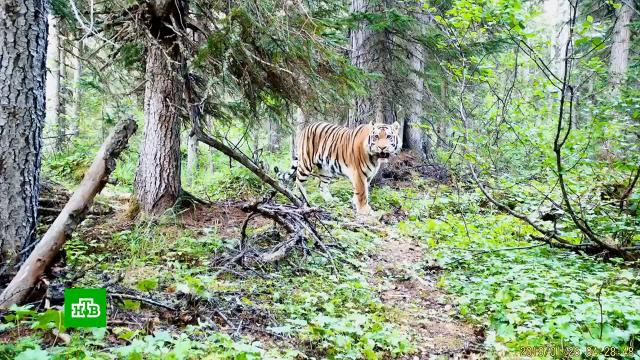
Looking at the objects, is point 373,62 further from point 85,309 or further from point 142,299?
point 85,309

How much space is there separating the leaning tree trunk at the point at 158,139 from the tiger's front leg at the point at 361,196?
355 cm

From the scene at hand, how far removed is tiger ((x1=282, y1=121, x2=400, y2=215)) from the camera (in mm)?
8352

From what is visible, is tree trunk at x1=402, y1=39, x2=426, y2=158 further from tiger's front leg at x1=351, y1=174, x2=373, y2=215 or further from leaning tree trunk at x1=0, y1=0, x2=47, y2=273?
leaning tree trunk at x1=0, y1=0, x2=47, y2=273

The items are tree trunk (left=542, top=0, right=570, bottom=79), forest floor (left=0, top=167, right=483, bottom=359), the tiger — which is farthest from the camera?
the tiger

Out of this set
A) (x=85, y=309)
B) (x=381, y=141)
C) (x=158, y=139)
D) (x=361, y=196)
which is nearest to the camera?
(x=85, y=309)

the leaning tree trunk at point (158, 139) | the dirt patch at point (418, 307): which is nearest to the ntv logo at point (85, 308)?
the dirt patch at point (418, 307)

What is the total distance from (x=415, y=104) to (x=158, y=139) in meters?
6.83

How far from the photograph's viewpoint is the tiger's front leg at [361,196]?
8258mm

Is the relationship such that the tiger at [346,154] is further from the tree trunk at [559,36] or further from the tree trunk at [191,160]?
the tree trunk at [559,36]

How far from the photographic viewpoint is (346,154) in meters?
9.05

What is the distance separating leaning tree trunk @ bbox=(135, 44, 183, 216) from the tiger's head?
3647 millimetres

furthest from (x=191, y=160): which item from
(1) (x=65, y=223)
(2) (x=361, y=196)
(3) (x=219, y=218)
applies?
(1) (x=65, y=223)

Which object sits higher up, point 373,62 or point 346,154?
point 373,62

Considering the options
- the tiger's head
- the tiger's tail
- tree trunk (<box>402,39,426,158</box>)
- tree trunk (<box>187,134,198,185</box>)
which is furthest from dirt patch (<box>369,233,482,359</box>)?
tree trunk (<box>187,134,198,185</box>)
